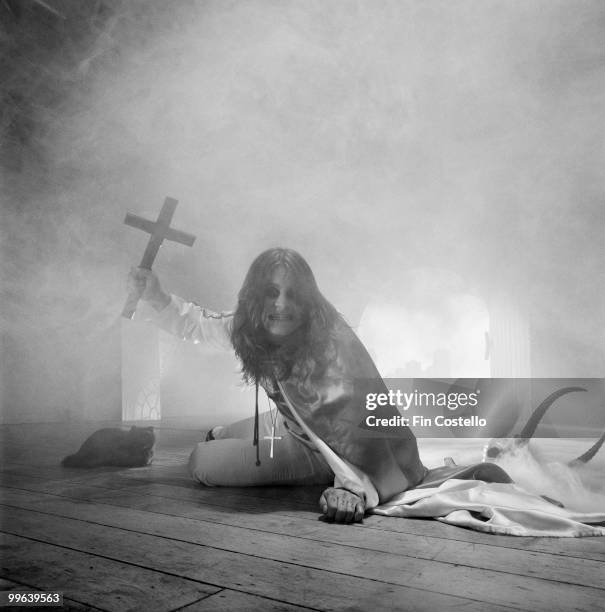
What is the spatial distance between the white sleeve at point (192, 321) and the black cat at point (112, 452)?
1.56 ft

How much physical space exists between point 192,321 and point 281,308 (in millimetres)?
374

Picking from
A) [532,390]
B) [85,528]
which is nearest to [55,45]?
[85,528]

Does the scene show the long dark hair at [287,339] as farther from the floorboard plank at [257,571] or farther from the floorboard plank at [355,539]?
the floorboard plank at [257,571]

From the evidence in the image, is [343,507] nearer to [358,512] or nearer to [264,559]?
[358,512]

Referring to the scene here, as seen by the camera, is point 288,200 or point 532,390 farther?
point 532,390

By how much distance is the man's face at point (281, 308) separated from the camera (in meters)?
1.63

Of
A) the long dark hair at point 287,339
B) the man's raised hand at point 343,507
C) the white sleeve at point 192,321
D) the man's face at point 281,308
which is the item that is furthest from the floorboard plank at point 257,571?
the white sleeve at point 192,321

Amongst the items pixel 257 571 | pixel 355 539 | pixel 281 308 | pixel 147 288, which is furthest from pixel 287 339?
pixel 257 571

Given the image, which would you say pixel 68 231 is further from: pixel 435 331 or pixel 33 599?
pixel 33 599

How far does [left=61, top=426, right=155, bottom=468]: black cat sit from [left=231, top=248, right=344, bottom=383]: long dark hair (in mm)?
601

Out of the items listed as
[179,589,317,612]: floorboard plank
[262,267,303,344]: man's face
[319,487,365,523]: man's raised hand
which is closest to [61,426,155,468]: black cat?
[262,267,303,344]: man's face

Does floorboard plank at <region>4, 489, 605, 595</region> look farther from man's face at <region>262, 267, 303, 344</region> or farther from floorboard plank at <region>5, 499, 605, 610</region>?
man's face at <region>262, 267, 303, 344</region>

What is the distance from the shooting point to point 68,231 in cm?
357

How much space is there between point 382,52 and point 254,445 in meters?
2.30
